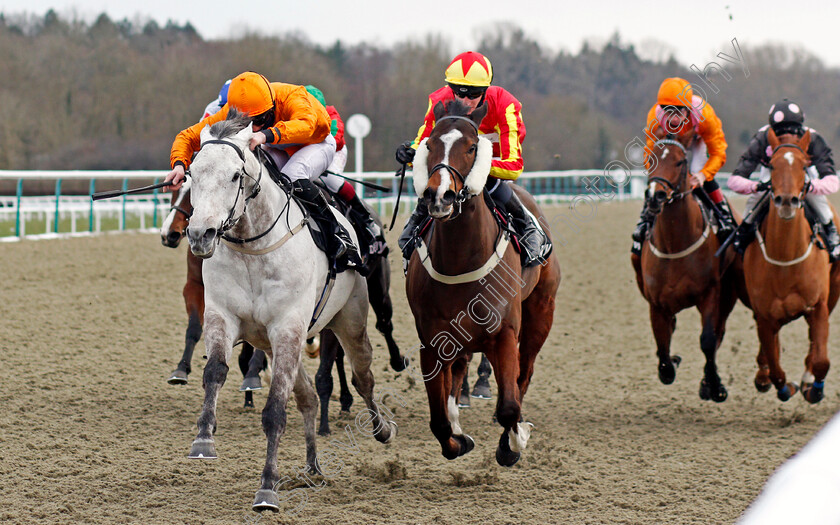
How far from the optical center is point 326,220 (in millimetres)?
4770

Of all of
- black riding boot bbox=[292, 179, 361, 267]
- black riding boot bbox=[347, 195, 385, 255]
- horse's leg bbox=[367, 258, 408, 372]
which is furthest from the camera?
horse's leg bbox=[367, 258, 408, 372]

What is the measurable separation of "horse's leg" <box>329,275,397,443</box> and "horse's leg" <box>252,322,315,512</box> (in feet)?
2.91

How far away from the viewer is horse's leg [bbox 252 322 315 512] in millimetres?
3930

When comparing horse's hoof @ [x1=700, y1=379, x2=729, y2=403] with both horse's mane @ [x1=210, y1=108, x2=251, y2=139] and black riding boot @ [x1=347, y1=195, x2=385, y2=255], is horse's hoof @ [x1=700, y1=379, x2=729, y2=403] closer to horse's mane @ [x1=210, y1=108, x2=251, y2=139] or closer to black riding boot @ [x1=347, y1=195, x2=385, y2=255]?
black riding boot @ [x1=347, y1=195, x2=385, y2=255]

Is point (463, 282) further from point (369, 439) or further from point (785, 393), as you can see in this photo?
point (785, 393)

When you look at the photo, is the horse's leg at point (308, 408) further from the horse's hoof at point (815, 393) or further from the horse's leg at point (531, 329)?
the horse's hoof at point (815, 393)

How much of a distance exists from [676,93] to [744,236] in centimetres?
109

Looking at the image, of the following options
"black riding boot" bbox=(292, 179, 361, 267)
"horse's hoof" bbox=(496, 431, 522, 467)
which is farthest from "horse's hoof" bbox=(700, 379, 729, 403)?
"black riding boot" bbox=(292, 179, 361, 267)

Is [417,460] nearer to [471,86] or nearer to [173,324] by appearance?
[471,86]

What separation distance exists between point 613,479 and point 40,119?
23586mm

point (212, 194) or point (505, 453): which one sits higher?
point (212, 194)

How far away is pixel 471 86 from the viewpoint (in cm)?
447

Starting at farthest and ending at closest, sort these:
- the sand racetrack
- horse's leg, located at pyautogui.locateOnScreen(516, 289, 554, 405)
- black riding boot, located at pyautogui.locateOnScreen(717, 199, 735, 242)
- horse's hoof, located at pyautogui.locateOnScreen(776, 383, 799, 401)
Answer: black riding boot, located at pyautogui.locateOnScreen(717, 199, 735, 242) → horse's hoof, located at pyautogui.locateOnScreen(776, 383, 799, 401) → horse's leg, located at pyautogui.locateOnScreen(516, 289, 554, 405) → the sand racetrack

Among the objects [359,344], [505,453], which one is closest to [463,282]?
[505,453]
